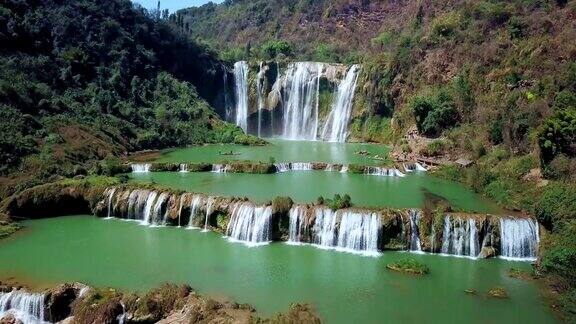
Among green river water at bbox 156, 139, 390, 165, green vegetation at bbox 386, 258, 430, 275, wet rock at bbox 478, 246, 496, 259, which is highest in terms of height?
green river water at bbox 156, 139, 390, 165

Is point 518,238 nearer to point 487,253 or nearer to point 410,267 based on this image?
point 487,253

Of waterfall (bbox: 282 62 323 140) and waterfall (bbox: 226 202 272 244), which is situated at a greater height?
waterfall (bbox: 282 62 323 140)

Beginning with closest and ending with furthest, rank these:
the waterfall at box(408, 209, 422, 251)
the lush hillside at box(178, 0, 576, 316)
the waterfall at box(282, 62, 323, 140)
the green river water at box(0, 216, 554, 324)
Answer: the green river water at box(0, 216, 554, 324)
the waterfall at box(408, 209, 422, 251)
the lush hillside at box(178, 0, 576, 316)
the waterfall at box(282, 62, 323, 140)

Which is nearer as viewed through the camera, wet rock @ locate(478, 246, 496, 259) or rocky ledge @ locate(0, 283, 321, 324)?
rocky ledge @ locate(0, 283, 321, 324)

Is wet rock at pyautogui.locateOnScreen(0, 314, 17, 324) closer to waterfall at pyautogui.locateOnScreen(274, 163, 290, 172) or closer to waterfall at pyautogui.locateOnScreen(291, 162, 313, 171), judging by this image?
waterfall at pyautogui.locateOnScreen(274, 163, 290, 172)

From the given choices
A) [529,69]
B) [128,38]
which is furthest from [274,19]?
[529,69]

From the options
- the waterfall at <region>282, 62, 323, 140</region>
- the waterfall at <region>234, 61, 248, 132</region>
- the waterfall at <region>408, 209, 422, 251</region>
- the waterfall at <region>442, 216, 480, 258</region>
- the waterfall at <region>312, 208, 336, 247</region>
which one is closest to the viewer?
the waterfall at <region>442, 216, 480, 258</region>

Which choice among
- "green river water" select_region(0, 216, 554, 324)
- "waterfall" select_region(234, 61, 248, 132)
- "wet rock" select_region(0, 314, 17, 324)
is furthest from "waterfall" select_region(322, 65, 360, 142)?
"wet rock" select_region(0, 314, 17, 324)
